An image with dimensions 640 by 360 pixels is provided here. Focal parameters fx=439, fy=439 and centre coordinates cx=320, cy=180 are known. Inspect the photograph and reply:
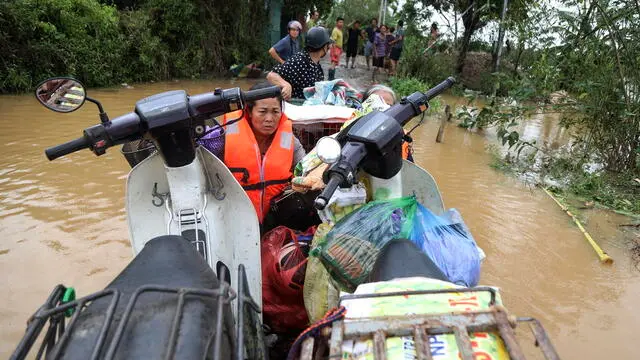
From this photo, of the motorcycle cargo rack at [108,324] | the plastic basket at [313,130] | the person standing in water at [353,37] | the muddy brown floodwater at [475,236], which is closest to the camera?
the motorcycle cargo rack at [108,324]

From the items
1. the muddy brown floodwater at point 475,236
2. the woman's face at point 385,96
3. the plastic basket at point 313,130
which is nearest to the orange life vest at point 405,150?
the woman's face at point 385,96

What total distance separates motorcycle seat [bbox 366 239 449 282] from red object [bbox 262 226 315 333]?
0.81m

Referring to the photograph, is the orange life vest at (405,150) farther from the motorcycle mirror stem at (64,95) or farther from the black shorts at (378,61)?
the black shorts at (378,61)

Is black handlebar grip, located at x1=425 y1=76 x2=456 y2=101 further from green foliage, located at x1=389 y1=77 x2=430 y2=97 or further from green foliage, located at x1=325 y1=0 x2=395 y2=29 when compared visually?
green foliage, located at x1=325 y1=0 x2=395 y2=29

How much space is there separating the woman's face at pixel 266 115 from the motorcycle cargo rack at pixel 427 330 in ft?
5.34

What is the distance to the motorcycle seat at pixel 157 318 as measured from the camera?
932mm

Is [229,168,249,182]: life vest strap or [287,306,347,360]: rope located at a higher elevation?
[287,306,347,360]: rope

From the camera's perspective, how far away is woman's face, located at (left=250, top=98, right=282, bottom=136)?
249cm

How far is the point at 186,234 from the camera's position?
190 cm

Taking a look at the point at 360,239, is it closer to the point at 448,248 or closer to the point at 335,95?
the point at 448,248

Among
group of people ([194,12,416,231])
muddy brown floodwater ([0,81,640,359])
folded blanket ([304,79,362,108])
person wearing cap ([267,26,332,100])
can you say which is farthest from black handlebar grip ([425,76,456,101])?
person wearing cap ([267,26,332,100])

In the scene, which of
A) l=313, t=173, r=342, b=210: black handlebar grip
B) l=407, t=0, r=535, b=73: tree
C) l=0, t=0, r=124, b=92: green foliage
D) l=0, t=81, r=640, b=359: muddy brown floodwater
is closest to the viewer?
l=313, t=173, r=342, b=210: black handlebar grip

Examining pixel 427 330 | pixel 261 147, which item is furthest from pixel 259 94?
pixel 427 330

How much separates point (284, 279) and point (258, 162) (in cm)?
65
